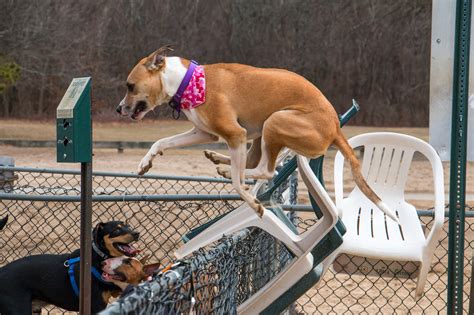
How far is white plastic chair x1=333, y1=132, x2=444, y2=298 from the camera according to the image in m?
3.99

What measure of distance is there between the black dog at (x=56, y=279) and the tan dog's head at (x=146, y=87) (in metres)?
1.42

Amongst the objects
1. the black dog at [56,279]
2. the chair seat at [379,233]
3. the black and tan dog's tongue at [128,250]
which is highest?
the chair seat at [379,233]

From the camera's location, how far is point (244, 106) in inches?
126

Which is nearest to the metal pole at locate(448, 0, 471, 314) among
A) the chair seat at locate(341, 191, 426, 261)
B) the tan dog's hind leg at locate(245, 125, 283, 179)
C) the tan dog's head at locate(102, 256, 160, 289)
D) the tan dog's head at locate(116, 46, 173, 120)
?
the chair seat at locate(341, 191, 426, 261)

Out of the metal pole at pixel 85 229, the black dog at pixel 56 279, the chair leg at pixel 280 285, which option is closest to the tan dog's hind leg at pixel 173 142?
the metal pole at pixel 85 229

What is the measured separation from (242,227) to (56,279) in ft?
4.69

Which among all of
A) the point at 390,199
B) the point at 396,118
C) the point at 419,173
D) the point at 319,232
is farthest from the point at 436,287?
the point at 396,118

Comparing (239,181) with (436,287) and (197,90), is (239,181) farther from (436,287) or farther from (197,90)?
(436,287)

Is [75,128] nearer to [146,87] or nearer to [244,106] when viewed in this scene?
[146,87]

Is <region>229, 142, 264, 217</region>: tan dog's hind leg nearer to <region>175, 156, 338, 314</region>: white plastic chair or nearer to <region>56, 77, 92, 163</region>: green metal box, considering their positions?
<region>175, 156, 338, 314</region>: white plastic chair

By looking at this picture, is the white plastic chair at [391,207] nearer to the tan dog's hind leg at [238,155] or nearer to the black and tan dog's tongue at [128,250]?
the tan dog's hind leg at [238,155]

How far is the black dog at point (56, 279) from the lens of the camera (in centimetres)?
439

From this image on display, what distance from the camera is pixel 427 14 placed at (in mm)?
32125

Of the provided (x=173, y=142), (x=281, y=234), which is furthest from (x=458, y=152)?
(x=173, y=142)
